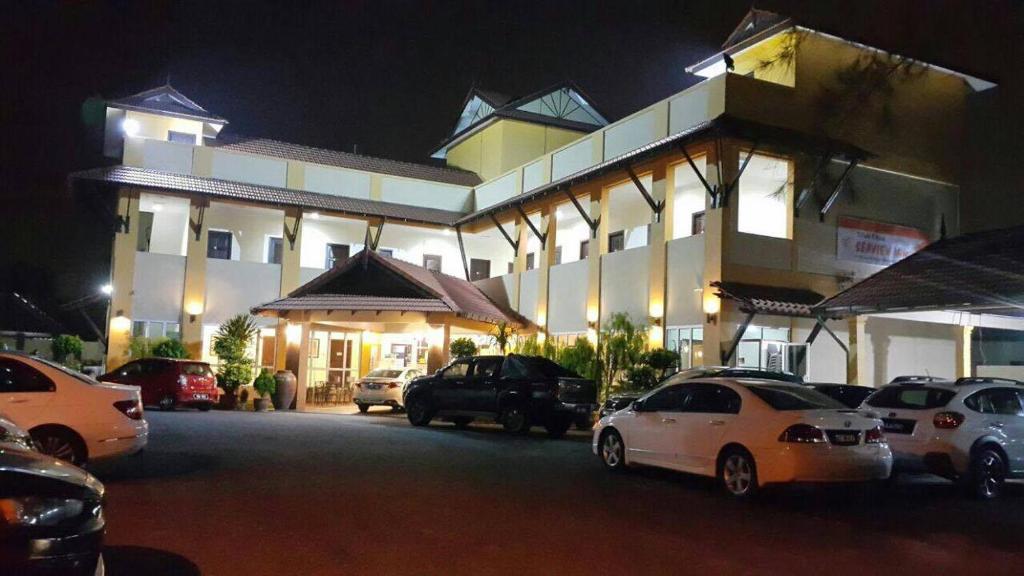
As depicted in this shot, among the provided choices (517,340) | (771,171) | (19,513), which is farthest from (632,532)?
(517,340)

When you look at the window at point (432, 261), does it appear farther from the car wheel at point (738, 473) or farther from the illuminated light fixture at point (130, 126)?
the car wheel at point (738, 473)

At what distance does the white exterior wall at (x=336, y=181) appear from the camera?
32.2 meters

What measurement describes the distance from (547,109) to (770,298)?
58.8ft

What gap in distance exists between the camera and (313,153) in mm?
34156

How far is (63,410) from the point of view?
403 inches

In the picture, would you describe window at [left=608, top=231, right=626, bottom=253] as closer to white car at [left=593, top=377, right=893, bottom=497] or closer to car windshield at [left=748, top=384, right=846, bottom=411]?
white car at [left=593, top=377, right=893, bottom=497]

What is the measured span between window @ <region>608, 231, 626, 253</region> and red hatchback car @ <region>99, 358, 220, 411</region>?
13.4 meters

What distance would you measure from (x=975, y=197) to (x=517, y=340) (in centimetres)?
1445

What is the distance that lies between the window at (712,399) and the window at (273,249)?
23379mm

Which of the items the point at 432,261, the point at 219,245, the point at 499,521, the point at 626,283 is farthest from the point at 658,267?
the point at 219,245

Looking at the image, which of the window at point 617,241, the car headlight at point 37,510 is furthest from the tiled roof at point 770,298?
the car headlight at point 37,510

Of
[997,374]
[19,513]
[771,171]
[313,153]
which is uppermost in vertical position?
[313,153]

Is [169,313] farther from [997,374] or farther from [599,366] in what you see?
[997,374]

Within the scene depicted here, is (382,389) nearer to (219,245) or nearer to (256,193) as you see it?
(256,193)
